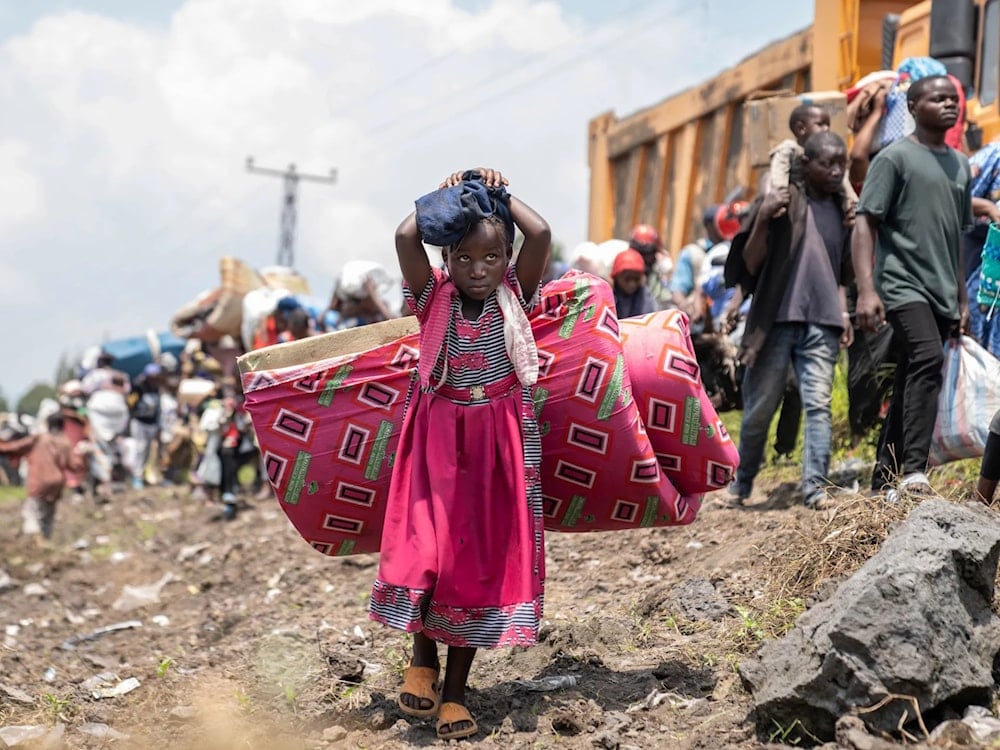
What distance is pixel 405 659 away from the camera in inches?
180

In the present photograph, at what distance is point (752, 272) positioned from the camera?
19.7 feet

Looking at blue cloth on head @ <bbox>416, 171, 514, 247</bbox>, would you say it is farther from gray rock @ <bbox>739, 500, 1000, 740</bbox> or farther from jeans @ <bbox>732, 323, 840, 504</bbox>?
jeans @ <bbox>732, 323, 840, 504</bbox>

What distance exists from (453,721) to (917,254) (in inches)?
109

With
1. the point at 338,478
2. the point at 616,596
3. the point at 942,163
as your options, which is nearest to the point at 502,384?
the point at 338,478

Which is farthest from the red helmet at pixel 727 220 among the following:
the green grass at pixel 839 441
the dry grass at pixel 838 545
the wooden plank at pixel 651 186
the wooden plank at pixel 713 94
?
the dry grass at pixel 838 545

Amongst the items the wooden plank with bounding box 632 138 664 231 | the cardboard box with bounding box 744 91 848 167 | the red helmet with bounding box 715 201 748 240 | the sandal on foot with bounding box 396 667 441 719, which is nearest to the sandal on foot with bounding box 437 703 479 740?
the sandal on foot with bounding box 396 667 441 719

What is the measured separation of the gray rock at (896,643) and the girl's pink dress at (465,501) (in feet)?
2.52

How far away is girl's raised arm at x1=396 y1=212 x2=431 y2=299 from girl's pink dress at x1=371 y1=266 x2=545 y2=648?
0.06 m

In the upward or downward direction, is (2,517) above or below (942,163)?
below

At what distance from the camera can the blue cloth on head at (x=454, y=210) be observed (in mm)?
3566

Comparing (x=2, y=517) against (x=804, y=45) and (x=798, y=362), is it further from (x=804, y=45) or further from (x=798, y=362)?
(x=798, y=362)

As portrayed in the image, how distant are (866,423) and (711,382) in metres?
0.90

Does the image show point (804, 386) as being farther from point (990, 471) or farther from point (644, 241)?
point (644, 241)

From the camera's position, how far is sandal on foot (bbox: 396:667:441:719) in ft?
12.6
